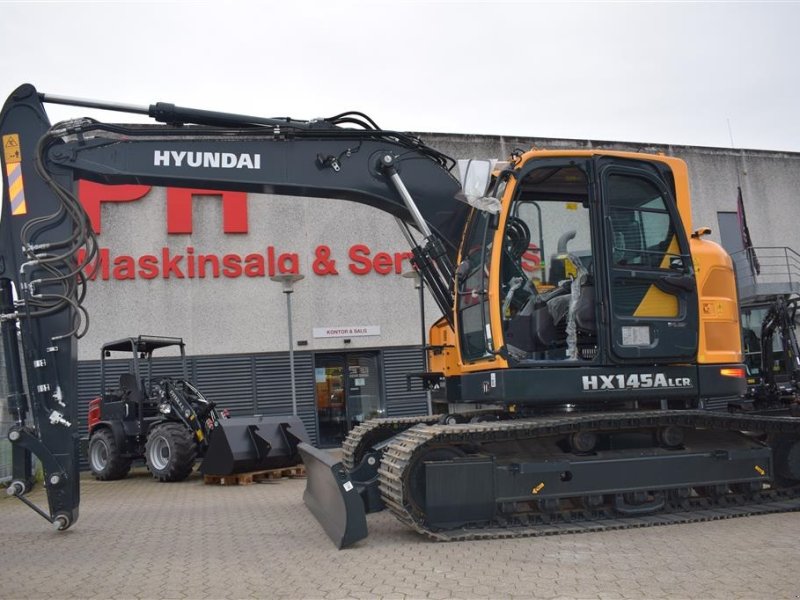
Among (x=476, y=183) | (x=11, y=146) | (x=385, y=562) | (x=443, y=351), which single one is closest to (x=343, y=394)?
(x=443, y=351)

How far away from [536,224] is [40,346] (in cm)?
468

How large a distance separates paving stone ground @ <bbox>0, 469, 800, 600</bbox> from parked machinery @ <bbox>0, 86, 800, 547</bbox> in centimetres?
32

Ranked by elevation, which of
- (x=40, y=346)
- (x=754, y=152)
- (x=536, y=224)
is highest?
(x=754, y=152)

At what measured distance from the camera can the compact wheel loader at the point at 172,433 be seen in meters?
12.3

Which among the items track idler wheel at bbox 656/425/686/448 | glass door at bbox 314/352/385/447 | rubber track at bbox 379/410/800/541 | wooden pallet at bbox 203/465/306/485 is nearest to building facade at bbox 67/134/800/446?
glass door at bbox 314/352/385/447

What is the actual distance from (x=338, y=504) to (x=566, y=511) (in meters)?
2.09

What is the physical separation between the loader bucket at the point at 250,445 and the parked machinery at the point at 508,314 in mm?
4451

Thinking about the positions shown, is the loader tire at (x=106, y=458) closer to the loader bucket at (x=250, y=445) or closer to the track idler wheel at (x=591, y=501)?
the loader bucket at (x=250, y=445)

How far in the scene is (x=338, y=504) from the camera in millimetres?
6676

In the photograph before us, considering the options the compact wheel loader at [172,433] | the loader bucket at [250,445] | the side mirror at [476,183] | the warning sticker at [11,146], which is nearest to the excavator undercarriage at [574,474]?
the side mirror at [476,183]

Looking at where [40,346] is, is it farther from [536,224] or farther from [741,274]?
[741,274]

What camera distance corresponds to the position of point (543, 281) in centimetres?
750

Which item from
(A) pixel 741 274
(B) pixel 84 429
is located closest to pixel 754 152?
(A) pixel 741 274

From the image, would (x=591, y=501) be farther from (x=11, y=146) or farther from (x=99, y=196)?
(x=99, y=196)
